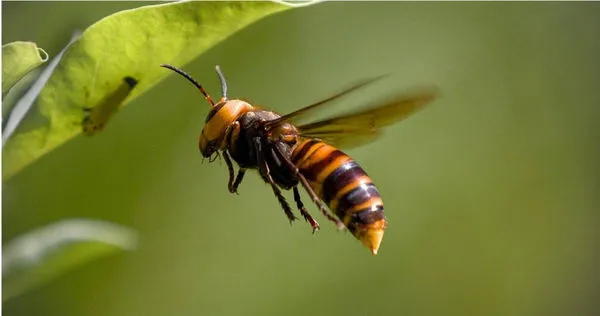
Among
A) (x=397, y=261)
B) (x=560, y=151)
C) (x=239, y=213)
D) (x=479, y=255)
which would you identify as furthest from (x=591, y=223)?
(x=239, y=213)

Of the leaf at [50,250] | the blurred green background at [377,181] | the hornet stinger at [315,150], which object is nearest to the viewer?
the leaf at [50,250]

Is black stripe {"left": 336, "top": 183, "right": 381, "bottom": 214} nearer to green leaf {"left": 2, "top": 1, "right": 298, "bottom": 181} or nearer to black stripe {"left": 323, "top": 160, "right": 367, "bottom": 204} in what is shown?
black stripe {"left": 323, "top": 160, "right": 367, "bottom": 204}

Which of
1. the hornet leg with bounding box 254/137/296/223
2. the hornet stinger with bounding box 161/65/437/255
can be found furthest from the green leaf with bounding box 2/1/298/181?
the hornet leg with bounding box 254/137/296/223

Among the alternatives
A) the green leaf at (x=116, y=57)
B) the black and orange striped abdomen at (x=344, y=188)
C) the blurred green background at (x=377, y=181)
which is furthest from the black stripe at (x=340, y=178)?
the blurred green background at (x=377, y=181)

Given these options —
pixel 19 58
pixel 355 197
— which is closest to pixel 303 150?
pixel 355 197

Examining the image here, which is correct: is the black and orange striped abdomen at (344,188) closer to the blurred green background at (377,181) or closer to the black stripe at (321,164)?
the black stripe at (321,164)

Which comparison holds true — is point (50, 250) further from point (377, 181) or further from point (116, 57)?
point (377, 181)

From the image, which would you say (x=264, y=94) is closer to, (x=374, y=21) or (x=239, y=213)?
(x=239, y=213)
